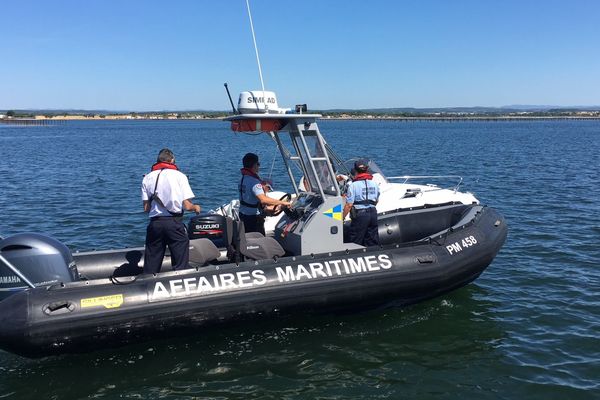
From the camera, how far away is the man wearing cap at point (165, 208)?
5.15 metres

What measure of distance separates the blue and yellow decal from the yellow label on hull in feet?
8.00

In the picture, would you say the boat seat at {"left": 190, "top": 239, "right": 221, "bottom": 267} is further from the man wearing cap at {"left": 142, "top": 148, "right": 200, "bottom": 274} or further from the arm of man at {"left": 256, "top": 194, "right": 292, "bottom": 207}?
the arm of man at {"left": 256, "top": 194, "right": 292, "bottom": 207}

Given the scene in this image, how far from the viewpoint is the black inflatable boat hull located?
4609 millimetres

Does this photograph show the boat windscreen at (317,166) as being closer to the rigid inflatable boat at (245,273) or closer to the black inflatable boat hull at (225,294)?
the rigid inflatable boat at (245,273)

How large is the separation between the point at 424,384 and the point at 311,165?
105 inches

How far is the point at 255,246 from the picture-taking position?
5996mm

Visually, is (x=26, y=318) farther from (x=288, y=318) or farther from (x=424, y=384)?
(x=424, y=384)

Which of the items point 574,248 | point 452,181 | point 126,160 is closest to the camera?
point 574,248

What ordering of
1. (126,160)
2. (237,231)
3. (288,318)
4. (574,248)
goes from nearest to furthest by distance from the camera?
1. (288,318)
2. (237,231)
3. (574,248)
4. (126,160)

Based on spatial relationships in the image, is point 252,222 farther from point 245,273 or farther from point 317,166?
point 245,273

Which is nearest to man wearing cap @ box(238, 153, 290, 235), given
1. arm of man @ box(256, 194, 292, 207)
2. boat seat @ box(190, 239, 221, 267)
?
arm of man @ box(256, 194, 292, 207)

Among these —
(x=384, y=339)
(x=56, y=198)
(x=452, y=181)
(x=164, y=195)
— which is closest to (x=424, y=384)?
(x=384, y=339)

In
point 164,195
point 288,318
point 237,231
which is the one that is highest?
point 164,195

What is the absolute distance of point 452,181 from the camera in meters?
18.9
